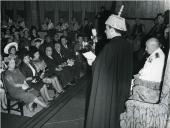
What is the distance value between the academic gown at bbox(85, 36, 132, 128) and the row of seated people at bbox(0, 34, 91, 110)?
1854 millimetres

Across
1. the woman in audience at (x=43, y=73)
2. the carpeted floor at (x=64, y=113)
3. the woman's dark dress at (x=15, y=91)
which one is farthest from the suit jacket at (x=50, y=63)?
the woman's dark dress at (x=15, y=91)

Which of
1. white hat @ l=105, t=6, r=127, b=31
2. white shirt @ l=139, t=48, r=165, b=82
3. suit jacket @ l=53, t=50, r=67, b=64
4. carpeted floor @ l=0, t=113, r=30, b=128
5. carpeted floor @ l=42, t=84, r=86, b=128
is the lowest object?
carpeted floor @ l=42, t=84, r=86, b=128

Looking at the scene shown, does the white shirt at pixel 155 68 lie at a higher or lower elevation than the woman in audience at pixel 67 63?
higher

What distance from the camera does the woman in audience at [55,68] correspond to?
22.2 ft

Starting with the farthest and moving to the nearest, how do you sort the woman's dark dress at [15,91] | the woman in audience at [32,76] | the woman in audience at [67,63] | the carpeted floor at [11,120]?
the woman in audience at [67,63] → the woman in audience at [32,76] → the woman's dark dress at [15,91] → the carpeted floor at [11,120]

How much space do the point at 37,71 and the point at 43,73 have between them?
165 millimetres

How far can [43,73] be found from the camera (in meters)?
6.38

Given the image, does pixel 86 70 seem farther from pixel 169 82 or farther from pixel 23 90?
pixel 169 82

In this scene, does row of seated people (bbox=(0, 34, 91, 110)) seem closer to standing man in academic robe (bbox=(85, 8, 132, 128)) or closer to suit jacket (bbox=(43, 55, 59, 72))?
suit jacket (bbox=(43, 55, 59, 72))

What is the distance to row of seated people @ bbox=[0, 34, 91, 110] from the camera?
524 cm

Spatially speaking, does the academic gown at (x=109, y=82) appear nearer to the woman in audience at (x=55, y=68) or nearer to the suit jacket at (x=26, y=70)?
the suit jacket at (x=26, y=70)

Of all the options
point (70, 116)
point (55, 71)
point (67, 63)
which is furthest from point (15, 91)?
point (67, 63)

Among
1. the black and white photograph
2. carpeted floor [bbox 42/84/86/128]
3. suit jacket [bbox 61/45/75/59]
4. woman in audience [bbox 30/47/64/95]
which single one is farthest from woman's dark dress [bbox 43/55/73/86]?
suit jacket [bbox 61/45/75/59]

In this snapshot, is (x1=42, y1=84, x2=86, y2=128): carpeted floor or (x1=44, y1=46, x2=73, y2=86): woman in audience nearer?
(x1=42, y1=84, x2=86, y2=128): carpeted floor
